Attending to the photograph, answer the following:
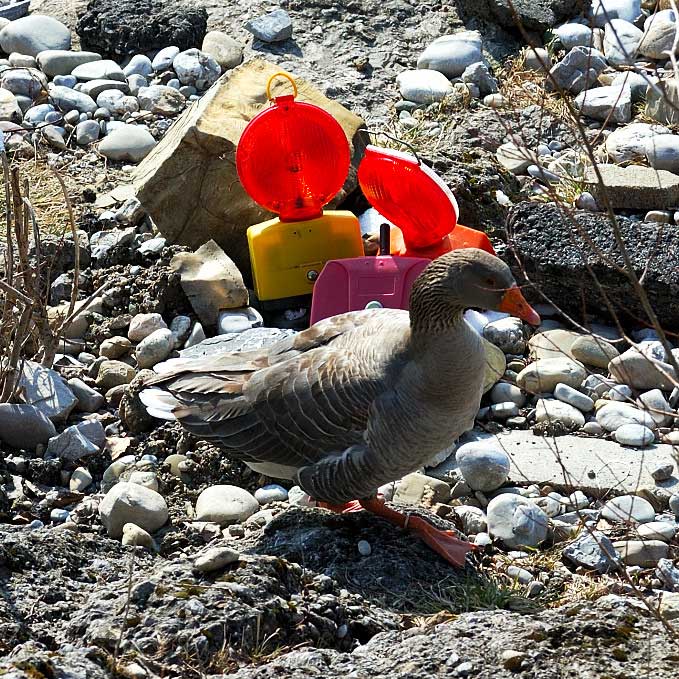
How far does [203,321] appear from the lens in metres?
6.43

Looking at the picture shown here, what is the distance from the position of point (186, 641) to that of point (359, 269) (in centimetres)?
327

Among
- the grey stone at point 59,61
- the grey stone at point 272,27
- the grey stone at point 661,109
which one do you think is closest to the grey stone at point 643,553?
the grey stone at point 661,109

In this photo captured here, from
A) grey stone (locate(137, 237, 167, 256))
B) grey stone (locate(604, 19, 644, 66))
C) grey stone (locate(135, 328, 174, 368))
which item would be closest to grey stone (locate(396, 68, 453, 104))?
grey stone (locate(604, 19, 644, 66))

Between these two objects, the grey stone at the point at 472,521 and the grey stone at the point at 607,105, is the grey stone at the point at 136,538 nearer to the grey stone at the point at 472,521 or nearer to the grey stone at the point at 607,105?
the grey stone at the point at 472,521

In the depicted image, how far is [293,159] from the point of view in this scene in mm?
6480

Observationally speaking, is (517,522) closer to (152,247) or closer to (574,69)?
(152,247)

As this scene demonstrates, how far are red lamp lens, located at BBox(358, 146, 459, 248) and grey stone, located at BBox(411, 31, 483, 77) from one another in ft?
8.89

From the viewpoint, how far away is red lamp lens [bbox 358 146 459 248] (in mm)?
6230

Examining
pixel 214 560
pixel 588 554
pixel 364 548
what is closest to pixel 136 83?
pixel 364 548

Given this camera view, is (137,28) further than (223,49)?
Yes

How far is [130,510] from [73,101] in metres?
4.60

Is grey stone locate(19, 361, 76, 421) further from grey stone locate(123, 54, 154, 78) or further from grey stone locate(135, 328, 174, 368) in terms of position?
grey stone locate(123, 54, 154, 78)

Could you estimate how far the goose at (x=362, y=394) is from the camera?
439 centimetres

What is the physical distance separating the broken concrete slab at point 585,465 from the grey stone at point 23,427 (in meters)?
1.98
